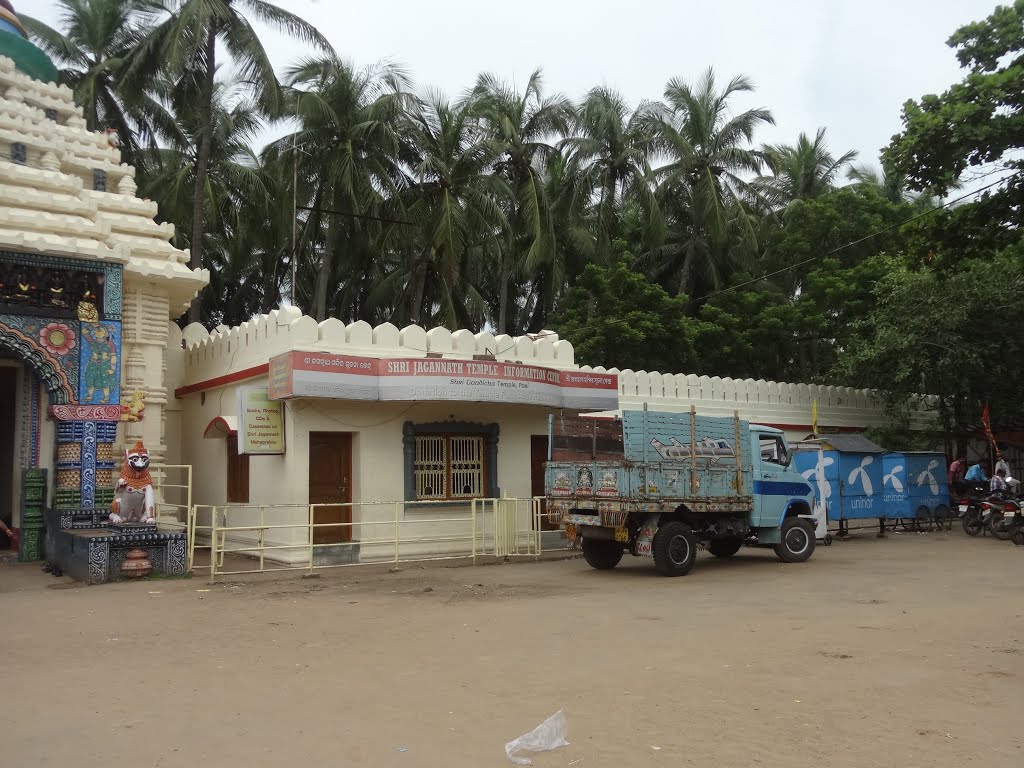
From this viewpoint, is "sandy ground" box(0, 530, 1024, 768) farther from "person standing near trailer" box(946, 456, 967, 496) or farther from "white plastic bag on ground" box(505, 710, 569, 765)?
"person standing near trailer" box(946, 456, 967, 496)

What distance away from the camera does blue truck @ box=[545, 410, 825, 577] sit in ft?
39.5

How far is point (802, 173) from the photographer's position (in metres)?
35.8

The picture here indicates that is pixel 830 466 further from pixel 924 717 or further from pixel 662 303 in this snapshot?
pixel 924 717

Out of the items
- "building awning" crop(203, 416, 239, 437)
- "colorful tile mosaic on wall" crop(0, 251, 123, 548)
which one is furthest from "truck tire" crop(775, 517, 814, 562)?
"colorful tile mosaic on wall" crop(0, 251, 123, 548)

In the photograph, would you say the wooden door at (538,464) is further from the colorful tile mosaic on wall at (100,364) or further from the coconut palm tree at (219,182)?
the coconut palm tree at (219,182)

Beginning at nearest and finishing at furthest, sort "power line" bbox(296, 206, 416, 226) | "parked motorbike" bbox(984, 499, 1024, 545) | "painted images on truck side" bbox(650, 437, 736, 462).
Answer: "painted images on truck side" bbox(650, 437, 736, 462) → "parked motorbike" bbox(984, 499, 1024, 545) → "power line" bbox(296, 206, 416, 226)

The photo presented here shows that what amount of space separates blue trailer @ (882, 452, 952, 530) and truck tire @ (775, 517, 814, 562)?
5.33 meters

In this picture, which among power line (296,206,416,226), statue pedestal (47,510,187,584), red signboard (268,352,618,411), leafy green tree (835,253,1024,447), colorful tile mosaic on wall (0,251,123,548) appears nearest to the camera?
statue pedestal (47,510,187,584)

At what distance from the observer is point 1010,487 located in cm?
1797

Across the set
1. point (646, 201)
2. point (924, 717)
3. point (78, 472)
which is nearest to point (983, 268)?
point (646, 201)

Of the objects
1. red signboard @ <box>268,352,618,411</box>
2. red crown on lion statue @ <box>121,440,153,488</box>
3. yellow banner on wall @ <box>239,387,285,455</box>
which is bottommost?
red crown on lion statue @ <box>121,440,153,488</box>

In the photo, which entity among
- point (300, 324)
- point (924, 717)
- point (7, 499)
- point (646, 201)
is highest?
point (646, 201)

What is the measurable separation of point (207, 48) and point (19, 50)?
539 centimetres

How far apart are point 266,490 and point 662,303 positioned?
14750mm
